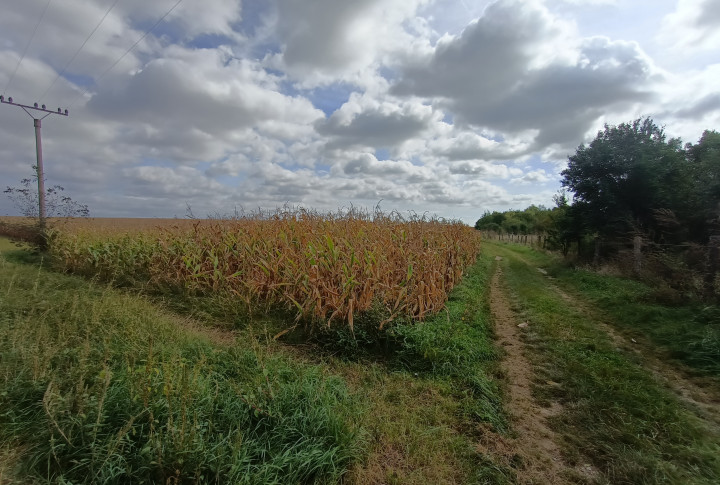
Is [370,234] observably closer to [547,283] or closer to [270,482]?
[270,482]

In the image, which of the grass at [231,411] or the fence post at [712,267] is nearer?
the grass at [231,411]

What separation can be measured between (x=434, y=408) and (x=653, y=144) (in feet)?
54.3

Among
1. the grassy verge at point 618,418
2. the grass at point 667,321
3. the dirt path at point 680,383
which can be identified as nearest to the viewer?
Answer: the grassy verge at point 618,418

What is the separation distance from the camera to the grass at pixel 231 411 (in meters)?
1.97

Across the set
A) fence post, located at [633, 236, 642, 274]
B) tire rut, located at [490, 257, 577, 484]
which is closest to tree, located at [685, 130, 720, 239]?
fence post, located at [633, 236, 642, 274]

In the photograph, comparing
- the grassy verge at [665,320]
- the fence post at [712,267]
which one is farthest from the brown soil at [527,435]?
the fence post at [712,267]

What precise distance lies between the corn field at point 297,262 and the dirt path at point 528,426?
1462 millimetres

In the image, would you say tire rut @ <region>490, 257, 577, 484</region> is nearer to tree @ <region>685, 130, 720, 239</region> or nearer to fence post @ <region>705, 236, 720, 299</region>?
fence post @ <region>705, 236, 720, 299</region>

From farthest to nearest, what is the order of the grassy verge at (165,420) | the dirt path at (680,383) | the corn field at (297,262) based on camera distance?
the corn field at (297,262)
the dirt path at (680,383)
the grassy verge at (165,420)

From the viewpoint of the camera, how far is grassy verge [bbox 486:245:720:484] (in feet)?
7.64

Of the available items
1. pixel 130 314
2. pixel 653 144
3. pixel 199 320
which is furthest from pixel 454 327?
pixel 653 144

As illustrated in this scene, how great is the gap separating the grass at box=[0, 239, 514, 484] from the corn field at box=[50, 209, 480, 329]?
916 millimetres

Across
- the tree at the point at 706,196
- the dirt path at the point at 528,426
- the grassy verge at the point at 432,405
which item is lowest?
the dirt path at the point at 528,426

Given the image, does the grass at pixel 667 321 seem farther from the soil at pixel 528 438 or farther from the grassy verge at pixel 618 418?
the soil at pixel 528 438
